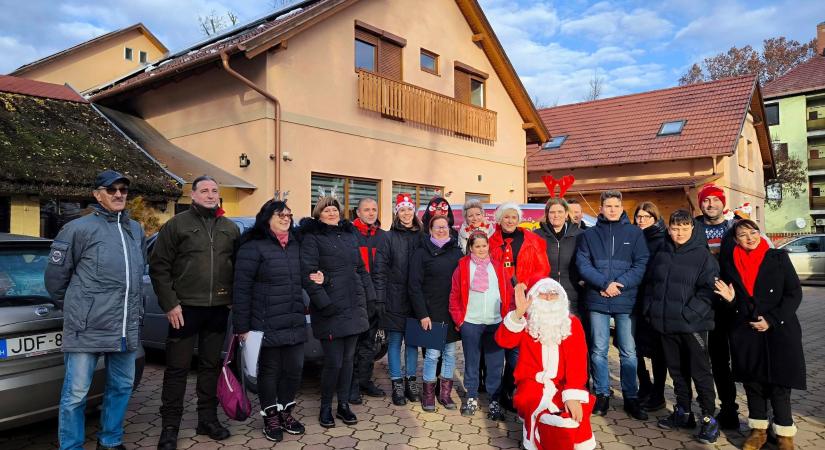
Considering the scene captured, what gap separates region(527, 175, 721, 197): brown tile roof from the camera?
18.3m

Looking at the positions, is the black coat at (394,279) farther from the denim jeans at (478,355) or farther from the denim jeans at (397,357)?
the denim jeans at (478,355)

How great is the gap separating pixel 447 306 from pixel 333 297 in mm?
1065

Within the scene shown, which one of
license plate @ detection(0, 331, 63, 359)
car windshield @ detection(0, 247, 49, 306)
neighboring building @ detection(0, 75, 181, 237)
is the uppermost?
neighboring building @ detection(0, 75, 181, 237)

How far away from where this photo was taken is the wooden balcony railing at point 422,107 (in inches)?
485

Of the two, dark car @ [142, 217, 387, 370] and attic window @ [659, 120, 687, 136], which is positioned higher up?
attic window @ [659, 120, 687, 136]

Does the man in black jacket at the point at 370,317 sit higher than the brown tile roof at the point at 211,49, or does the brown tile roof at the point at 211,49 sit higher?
the brown tile roof at the point at 211,49

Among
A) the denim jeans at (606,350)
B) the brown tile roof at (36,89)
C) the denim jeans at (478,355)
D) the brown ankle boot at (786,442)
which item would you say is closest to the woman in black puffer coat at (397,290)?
the denim jeans at (478,355)

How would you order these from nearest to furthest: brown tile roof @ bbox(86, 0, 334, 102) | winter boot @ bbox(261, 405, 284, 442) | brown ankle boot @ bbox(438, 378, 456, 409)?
winter boot @ bbox(261, 405, 284, 442) < brown ankle boot @ bbox(438, 378, 456, 409) < brown tile roof @ bbox(86, 0, 334, 102)

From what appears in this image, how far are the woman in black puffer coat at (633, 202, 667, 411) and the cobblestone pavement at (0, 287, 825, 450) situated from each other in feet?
0.60

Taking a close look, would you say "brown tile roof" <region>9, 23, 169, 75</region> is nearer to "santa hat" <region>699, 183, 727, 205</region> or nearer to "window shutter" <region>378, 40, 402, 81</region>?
"window shutter" <region>378, 40, 402, 81</region>

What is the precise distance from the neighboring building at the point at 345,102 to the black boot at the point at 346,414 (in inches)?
256

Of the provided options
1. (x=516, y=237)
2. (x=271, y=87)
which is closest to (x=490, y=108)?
(x=271, y=87)

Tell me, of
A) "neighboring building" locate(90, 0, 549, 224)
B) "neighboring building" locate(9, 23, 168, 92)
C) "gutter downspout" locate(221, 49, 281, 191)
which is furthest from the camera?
"neighboring building" locate(9, 23, 168, 92)

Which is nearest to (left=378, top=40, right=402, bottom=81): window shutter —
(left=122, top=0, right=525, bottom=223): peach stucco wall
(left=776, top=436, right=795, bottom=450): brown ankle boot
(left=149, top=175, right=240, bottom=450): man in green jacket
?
(left=122, top=0, right=525, bottom=223): peach stucco wall
